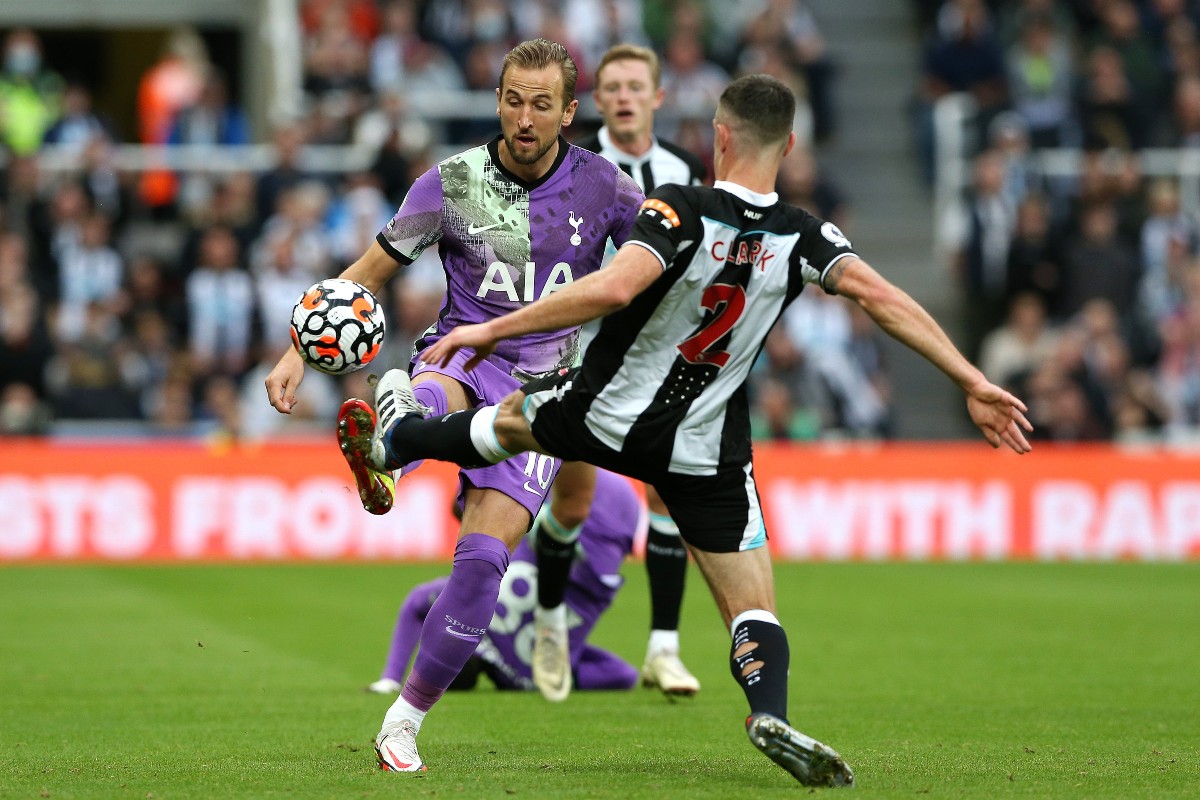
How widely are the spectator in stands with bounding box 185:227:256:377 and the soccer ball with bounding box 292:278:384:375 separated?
10.6 meters

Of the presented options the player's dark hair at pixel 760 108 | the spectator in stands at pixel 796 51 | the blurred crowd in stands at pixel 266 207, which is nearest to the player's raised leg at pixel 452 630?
the player's dark hair at pixel 760 108

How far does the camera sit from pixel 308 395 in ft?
56.1

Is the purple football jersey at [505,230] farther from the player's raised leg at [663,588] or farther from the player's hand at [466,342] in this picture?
the player's raised leg at [663,588]

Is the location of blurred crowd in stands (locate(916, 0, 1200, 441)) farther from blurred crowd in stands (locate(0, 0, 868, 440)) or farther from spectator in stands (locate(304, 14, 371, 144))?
spectator in stands (locate(304, 14, 371, 144))

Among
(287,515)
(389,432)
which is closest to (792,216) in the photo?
(389,432)

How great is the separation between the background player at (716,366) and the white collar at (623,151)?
2.91 m

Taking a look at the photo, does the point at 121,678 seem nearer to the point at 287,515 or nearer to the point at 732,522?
the point at 732,522

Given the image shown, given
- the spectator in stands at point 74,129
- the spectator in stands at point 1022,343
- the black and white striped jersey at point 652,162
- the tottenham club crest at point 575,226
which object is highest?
the spectator in stands at point 74,129

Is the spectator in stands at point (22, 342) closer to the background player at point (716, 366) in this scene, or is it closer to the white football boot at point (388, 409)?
the white football boot at point (388, 409)

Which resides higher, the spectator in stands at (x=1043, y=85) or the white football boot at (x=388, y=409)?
the spectator in stands at (x=1043, y=85)

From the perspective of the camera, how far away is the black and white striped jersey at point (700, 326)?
6109 millimetres

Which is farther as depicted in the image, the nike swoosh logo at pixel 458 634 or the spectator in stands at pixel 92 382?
the spectator in stands at pixel 92 382

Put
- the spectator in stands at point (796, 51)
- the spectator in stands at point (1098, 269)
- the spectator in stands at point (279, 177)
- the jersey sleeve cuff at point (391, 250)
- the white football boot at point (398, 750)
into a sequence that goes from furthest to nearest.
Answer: the spectator in stands at point (796, 51) < the spectator in stands at point (1098, 269) < the spectator in stands at point (279, 177) < the jersey sleeve cuff at point (391, 250) < the white football boot at point (398, 750)

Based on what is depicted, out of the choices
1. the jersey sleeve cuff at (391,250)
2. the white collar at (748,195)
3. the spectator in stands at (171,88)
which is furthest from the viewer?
the spectator in stands at (171,88)
